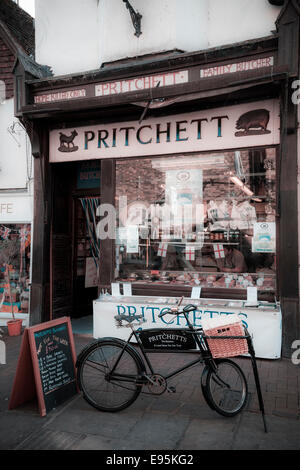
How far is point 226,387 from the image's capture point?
3811mm

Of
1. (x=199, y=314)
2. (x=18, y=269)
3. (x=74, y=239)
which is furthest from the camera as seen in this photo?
(x=74, y=239)

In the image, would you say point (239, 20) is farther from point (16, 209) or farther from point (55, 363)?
point (55, 363)

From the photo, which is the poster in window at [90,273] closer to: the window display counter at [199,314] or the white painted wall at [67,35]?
the window display counter at [199,314]

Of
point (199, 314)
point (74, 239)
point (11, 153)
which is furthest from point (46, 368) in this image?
point (11, 153)

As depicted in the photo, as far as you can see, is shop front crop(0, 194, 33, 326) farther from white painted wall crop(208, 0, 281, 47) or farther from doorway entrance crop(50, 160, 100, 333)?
white painted wall crop(208, 0, 281, 47)

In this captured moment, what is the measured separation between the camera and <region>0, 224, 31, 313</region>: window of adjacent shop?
796 cm

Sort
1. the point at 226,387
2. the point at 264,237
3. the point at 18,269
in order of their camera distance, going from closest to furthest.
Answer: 1. the point at 226,387
2. the point at 264,237
3. the point at 18,269

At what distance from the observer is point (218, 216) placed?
6832 mm

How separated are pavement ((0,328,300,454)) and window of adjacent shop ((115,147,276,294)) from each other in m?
2.29

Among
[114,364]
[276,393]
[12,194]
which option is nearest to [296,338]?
[276,393]

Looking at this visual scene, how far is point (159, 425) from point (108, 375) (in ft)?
2.40

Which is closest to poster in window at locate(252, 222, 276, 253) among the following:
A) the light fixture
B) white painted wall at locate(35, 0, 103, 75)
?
the light fixture

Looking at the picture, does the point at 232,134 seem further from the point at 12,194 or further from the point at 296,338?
the point at 12,194

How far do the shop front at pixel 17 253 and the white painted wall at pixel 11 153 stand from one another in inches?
12.8
